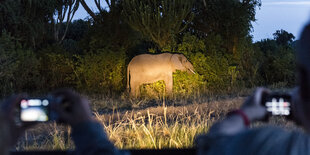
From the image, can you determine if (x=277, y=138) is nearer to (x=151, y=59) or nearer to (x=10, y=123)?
(x=10, y=123)

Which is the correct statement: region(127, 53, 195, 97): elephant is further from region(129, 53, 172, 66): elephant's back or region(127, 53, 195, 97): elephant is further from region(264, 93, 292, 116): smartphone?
region(264, 93, 292, 116): smartphone

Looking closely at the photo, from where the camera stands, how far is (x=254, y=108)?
1111 mm

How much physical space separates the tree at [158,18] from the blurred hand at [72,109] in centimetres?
947

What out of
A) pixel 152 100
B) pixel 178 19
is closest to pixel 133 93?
pixel 152 100

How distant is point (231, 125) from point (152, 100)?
8.65 m

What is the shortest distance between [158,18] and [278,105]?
9.48 meters

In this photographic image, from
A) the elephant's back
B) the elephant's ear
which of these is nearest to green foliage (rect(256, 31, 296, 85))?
the elephant's ear

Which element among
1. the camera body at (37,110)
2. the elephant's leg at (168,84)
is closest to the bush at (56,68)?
the elephant's leg at (168,84)

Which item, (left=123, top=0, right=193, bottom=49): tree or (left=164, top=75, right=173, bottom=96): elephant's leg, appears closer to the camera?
(left=164, top=75, right=173, bottom=96): elephant's leg

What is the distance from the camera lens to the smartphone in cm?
124

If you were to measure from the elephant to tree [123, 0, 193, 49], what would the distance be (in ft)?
3.75

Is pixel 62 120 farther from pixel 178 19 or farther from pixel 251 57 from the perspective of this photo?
pixel 251 57

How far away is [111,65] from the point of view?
37.7ft

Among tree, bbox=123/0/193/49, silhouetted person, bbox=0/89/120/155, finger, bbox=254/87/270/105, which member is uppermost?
tree, bbox=123/0/193/49
